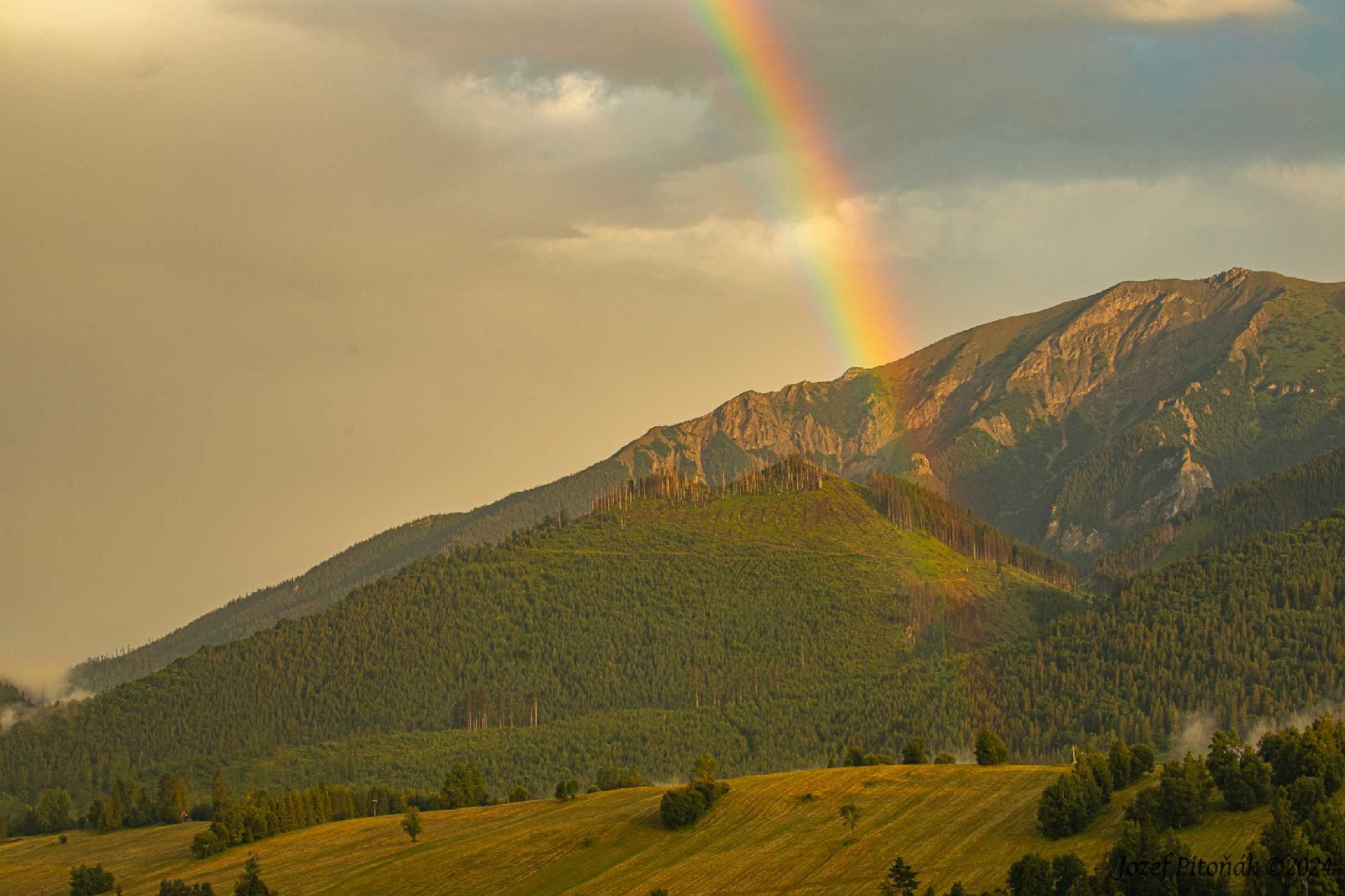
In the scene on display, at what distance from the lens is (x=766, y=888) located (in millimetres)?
189000

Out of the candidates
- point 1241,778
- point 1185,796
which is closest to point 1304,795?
point 1241,778

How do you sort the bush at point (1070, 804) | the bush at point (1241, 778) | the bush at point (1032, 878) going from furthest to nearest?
the bush at point (1070, 804) → the bush at point (1241, 778) → the bush at point (1032, 878)

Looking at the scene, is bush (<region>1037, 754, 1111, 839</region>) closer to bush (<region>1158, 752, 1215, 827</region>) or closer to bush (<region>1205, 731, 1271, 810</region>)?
bush (<region>1158, 752, 1215, 827</region>)

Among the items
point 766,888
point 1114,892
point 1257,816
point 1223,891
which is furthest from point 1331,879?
point 766,888

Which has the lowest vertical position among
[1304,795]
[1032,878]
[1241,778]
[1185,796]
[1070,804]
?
[1032,878]

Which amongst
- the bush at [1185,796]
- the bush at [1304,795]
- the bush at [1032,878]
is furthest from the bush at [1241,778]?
the bush at [1032,878]

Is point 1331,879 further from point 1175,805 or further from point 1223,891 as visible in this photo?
point 1175,805

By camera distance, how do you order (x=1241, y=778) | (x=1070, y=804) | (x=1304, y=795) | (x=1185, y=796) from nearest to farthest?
1. (x=1304, y=795)
2. (x=1241, y=778)
3. (x=1185, y=796)
4. (x=1070, y=804)

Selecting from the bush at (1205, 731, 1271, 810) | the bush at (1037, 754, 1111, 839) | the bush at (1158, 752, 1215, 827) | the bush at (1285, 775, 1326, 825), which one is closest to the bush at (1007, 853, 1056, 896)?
the bush at (1037, 754, 1111, 839)

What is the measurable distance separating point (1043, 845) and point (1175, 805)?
51.0ft

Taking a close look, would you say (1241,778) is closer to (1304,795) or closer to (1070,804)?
(1304,795)

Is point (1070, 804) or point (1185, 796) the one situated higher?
point (1070, 804)

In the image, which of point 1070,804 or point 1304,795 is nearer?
point 1304,795

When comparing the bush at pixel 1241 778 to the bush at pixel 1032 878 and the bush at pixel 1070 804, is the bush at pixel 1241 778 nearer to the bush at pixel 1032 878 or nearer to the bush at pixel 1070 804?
the bush at pixel 1070 804
